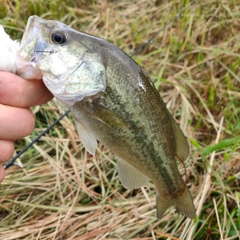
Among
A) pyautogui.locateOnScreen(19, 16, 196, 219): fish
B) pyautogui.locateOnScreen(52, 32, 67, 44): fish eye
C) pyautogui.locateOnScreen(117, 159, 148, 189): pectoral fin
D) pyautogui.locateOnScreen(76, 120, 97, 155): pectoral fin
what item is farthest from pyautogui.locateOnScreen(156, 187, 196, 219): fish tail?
pyautogui.locateOnScreen(52, 32, 67, 44): fish eye

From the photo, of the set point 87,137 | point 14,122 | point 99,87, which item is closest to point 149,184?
point 87,137

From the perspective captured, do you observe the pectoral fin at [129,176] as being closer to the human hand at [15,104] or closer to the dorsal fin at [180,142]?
the dorsal fin at [180,142]

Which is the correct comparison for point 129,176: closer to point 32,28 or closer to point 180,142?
point 180,142

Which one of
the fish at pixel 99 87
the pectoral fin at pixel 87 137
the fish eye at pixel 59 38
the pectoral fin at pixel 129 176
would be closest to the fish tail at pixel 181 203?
the pectoral fin at pixel 129 176

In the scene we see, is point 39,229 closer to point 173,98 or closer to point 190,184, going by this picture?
point 190,184

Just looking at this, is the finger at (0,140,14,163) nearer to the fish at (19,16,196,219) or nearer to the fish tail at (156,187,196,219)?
the fish at (19,16,196,219)

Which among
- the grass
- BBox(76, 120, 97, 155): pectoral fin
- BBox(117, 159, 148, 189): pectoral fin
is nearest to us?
BBox(76, 120, 97, 155): pectoral fin
